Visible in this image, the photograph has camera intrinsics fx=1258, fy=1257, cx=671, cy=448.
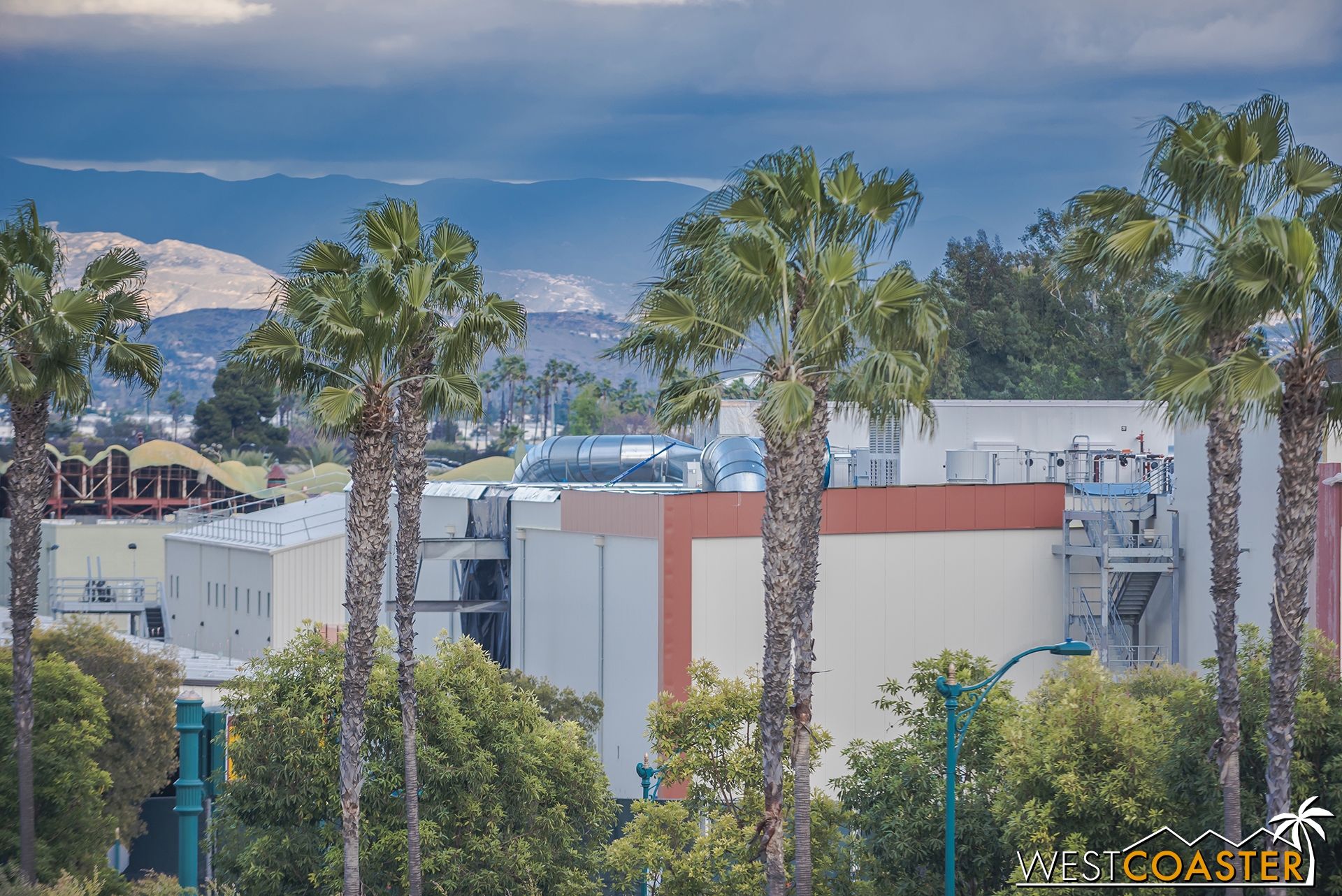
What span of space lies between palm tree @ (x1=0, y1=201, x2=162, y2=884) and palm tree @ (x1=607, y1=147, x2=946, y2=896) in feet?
37.2

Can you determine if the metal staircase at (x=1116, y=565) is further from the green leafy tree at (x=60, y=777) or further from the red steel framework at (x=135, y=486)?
the red steel framework at (x=135, y=486)

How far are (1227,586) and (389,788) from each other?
13549mm

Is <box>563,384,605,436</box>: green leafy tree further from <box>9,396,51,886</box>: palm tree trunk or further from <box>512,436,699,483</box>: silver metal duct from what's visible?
<box>9,396,51,886</box>: palm tree trunk

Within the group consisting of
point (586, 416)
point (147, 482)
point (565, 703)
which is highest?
point (586, 416)

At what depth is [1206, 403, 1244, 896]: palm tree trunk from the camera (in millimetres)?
15867

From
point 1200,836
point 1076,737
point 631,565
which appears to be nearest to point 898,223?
point 1076,737

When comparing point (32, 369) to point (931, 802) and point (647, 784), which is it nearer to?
point (647, 784)

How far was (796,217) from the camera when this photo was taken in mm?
18656

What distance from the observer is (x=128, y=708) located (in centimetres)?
3225

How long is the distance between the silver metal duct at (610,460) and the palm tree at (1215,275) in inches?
1046

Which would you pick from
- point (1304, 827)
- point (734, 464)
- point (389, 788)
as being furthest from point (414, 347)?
point (734, 464)

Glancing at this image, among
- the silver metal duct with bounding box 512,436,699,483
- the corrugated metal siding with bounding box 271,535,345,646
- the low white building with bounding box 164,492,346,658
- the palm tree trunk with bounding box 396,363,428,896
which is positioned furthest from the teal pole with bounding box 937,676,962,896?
the corrugated metal siding with bounding box 271,535,345,646

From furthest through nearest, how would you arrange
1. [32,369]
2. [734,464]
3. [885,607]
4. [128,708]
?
[734,464] → [128,708] → [885,607] → [32,369]

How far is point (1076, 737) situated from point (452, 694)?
10507 mm
